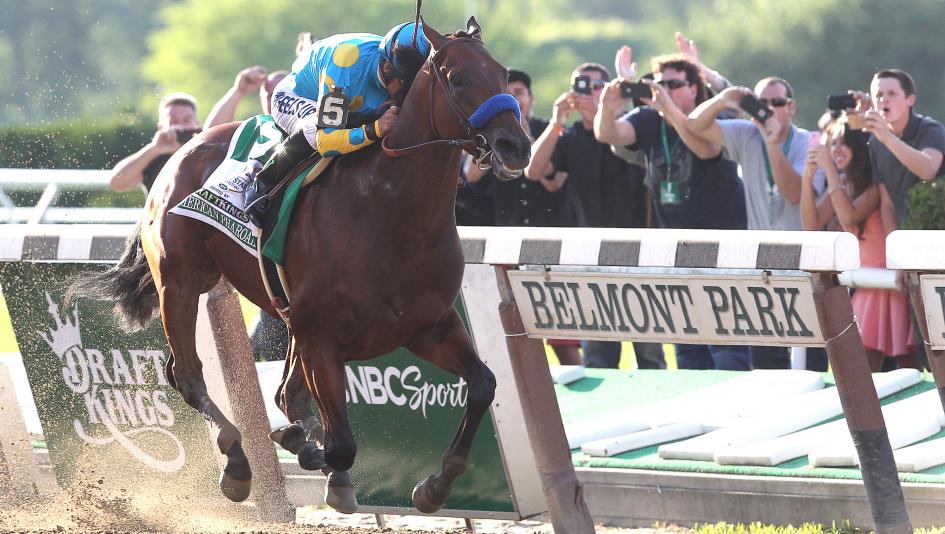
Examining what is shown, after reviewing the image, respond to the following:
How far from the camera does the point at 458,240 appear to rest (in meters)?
5.40

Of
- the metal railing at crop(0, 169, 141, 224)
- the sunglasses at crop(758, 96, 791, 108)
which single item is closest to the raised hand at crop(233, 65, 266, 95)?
the metal railing at crop(0, 169, 141, 224)

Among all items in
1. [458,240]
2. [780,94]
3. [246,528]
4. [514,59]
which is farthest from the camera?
[514,59]

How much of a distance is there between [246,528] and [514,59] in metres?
61.5

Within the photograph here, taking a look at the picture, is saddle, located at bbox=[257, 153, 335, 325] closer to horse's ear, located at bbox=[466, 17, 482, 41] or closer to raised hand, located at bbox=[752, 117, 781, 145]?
horse's ear, located at bbox=[466, 17, 482, 41]

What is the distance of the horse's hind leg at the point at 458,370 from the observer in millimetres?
5461

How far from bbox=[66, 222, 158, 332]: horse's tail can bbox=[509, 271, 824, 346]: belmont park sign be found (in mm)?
1744

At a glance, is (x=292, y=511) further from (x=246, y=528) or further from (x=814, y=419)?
(x=814, y=419)

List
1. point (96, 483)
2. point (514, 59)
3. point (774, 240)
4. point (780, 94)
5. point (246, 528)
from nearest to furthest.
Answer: point (774, 240), point (246, 528), point (96, 483), point (780, 94), point (514, 59)

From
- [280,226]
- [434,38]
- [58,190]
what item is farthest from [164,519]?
[58,190]

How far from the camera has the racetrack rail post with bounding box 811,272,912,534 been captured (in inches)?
198

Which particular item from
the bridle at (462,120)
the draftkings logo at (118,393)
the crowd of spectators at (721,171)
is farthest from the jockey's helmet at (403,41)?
the crowd of spectators at (721,171)

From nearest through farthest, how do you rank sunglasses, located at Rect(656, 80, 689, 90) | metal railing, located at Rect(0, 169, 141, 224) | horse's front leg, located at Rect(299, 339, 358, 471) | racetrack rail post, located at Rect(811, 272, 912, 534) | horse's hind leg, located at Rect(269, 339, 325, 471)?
racetrack rail post, located at Rect(811, 272, 912, 534), horse's front leg, located at Rect(299, 339, 358, 471), horse's hind leg, located at Rect(269, 339, 325, 471), sunglasses, located at Rect(656, 80, 689, 90), metal railing, located at Rect(0, 169, 141, 224)

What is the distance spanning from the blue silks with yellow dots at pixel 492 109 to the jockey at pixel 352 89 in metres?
0.56

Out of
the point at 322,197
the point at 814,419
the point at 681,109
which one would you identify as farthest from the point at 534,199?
the point at 322,197
